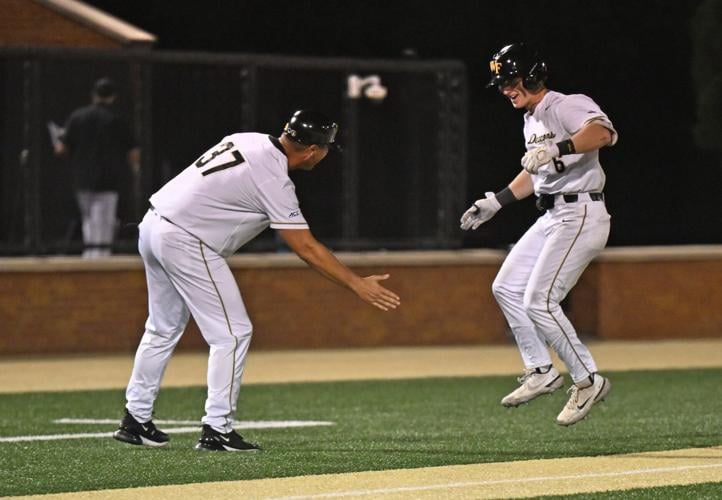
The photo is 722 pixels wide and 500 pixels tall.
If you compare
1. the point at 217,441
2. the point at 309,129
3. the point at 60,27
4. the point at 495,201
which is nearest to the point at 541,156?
the point at 495,201

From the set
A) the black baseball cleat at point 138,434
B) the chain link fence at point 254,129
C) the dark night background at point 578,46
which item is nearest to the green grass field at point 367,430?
the black baseball cleat at point 138,434

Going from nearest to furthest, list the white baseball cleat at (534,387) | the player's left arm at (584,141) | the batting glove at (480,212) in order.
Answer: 1. the player's left arm at (584,141)
2. the white baseball cleat at (534,387)
3. the batting glove at (480,212)

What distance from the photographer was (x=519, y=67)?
10.6m

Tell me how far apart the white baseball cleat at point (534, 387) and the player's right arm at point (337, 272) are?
1.45m

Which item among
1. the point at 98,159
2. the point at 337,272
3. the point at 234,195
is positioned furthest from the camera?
the point at 98,159

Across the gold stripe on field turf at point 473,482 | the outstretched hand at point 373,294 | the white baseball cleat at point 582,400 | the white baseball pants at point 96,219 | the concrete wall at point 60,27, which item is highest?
the concrete wall at point 60,27

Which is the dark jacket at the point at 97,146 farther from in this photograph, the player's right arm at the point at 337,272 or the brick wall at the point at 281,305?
the player's right arm at the point at 337,272

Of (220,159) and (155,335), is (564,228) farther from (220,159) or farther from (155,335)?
(155,335)

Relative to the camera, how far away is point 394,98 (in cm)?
1852

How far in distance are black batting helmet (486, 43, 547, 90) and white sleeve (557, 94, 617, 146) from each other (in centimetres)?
23

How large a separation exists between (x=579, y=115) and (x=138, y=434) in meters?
3.21

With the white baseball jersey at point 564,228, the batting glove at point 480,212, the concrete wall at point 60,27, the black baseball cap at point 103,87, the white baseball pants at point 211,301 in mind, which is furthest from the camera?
the concrete wall at point 60,27

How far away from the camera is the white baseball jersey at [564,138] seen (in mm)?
10492

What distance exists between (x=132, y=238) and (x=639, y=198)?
605 inches
